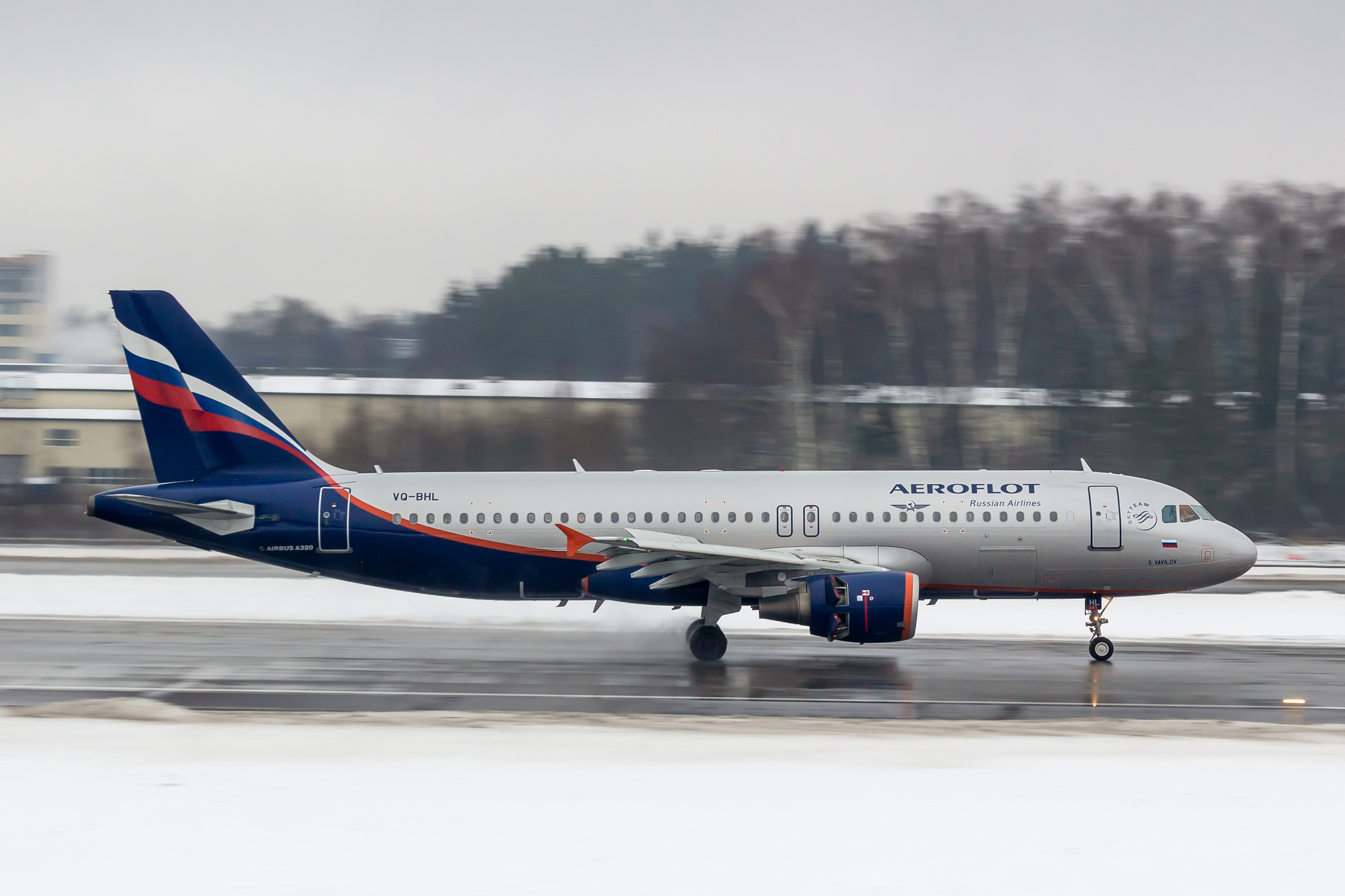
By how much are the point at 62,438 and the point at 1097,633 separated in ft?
161

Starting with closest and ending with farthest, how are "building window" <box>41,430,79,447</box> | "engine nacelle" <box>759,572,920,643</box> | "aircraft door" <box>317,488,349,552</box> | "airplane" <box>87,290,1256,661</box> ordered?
1. "engine nacelle" <box>759,572,920,643</box>
2. "airplane" <box>87,290,1256,661</box>
3. "aircraft door" <box>317,488,349,552</box>
4. "building window" <box>41,430,79,447</box>

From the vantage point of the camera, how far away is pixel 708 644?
1958cm

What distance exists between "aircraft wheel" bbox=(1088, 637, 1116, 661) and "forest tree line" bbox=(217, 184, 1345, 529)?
85.7 ft

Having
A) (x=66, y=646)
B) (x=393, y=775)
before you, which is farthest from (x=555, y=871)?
(x=66, y=646)

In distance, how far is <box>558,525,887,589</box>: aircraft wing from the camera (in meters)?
18.3

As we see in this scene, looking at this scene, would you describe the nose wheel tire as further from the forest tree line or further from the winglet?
the forest tree line

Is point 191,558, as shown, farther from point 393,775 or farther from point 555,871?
point 555,871

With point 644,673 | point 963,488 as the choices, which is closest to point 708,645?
point 644,673

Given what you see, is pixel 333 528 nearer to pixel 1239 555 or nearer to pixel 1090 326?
pixel 1239 555

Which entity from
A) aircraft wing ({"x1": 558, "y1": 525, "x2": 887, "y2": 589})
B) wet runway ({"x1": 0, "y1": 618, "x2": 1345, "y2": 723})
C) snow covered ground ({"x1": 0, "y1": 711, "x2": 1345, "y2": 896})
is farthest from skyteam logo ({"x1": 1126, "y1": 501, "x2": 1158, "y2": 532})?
snow covered ground ({"x1": 0, "y1": 711, "x2": 1345, "y2": 896})

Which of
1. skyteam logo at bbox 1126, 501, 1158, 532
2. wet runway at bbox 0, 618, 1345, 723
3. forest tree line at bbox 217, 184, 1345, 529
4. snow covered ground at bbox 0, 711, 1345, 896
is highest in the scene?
forest tree line at bbox 217, 184, 1345, 529

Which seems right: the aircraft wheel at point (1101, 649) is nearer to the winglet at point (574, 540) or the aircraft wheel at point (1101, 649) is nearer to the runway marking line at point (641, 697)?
the runway marking line at point (641, 697)

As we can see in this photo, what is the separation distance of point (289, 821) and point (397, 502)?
37.7 ft

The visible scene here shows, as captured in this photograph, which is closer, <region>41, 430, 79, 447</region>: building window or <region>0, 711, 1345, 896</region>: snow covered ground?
<region>0, 711, 1345, 896</region>: snow covered ground
